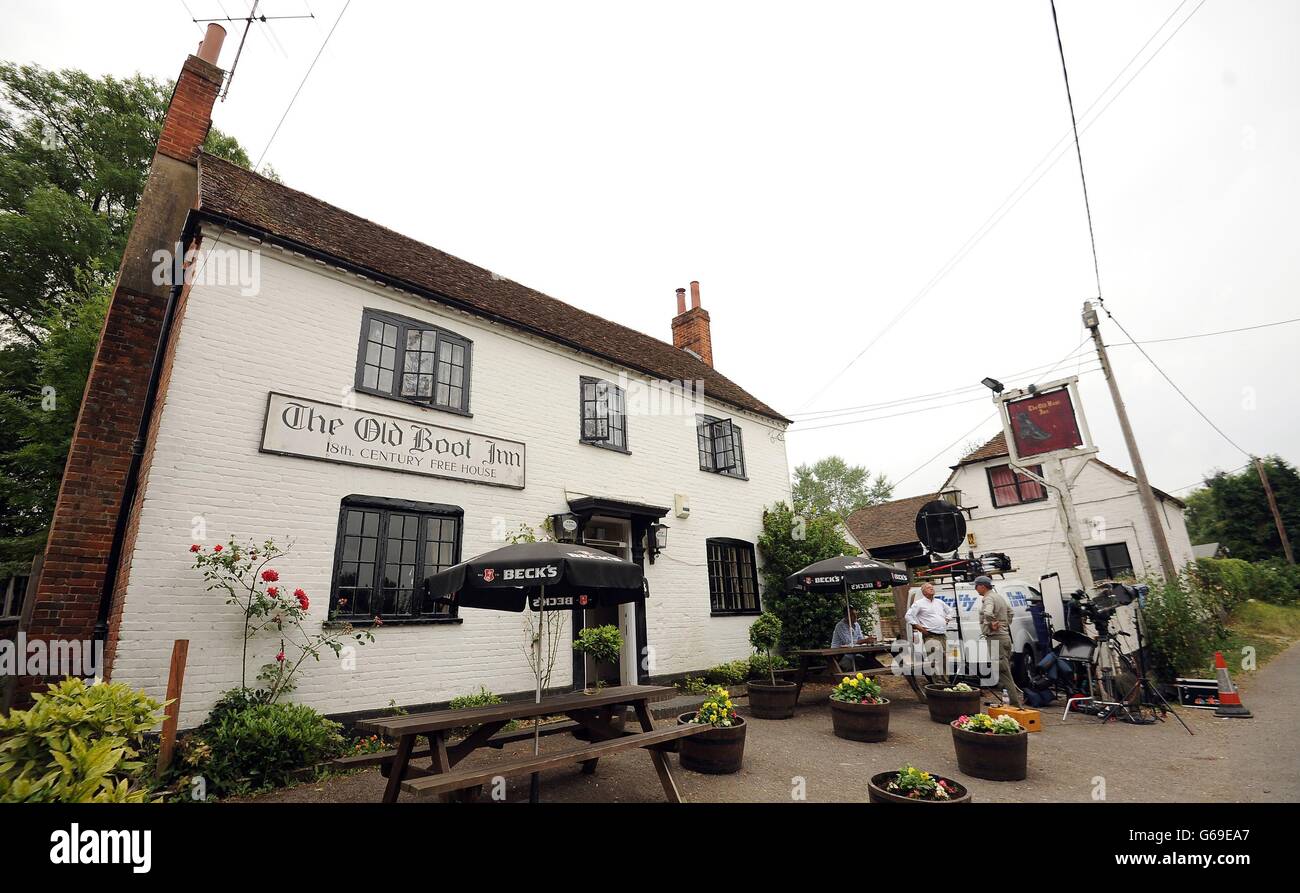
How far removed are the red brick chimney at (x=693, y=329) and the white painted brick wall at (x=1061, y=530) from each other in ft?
44.3

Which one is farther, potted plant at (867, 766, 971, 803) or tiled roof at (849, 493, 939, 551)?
tiled roof at (849, 493, 939, 551)

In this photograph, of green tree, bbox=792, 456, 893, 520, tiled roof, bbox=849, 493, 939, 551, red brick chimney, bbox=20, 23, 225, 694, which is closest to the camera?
red brick chimney, bbox=20, 23, 225, 694

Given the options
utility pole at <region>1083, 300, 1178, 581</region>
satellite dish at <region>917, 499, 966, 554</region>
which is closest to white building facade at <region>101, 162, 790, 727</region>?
satellite dish at <region>917, 499, 966, 554</region>

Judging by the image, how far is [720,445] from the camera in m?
13.8

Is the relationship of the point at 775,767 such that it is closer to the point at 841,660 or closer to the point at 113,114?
the point at 841,660

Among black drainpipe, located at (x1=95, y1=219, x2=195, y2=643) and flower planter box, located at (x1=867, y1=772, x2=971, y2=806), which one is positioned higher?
black drainpipe, located at (x1=95, y1=219, x2=195, y2=643)

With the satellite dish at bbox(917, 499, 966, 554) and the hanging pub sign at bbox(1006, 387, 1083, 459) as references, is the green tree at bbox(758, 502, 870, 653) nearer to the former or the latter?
the satellite dish at bbox(917, 499, 966, 554)

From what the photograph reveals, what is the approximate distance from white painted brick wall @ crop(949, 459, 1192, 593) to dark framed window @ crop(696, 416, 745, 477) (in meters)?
12.2

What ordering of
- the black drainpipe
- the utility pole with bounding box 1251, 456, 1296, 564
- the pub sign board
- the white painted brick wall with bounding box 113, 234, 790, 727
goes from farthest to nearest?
1. the utility pole with bounding box 1251, 456, 1296, 564
2. the pub sign board
3. the black drainpipe
4. the white painted brick wall with bounding box 113, 234, 790, 727

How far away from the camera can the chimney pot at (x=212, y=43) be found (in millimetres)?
9125

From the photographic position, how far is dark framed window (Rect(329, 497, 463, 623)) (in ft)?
23.9

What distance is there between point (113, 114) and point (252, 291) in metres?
14.8

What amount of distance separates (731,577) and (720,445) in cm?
329

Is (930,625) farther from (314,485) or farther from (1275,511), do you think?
(1275,511)
